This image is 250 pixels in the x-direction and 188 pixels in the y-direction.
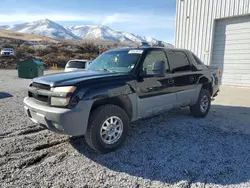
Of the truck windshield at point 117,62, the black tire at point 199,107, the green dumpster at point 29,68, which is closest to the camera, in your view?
the truck windshield at point 117,62

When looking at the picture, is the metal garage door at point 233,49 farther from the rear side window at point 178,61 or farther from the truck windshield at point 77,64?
the truck windshield at point 77,64

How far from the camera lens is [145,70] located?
415 cm

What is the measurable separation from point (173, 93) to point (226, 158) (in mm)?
1687

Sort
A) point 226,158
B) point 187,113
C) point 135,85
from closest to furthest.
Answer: point 226,158
point 135,85
point 187,113

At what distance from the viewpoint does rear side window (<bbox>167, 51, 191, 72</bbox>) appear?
4.82 meters

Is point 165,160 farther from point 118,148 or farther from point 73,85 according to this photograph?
point 73,85

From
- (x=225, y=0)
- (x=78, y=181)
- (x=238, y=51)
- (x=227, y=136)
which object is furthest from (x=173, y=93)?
(x=225, y=0)

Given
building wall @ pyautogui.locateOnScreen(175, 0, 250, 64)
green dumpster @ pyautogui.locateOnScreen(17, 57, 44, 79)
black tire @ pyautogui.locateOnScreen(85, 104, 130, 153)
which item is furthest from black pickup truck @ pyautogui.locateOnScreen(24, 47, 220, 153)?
green dumpster @ pyautogui.locateOnScreen(17, 57, 44, 79)

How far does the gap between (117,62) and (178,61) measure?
1489 mm

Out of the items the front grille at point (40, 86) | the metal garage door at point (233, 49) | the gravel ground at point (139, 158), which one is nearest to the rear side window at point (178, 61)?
the gravel ground at point (139, 158)

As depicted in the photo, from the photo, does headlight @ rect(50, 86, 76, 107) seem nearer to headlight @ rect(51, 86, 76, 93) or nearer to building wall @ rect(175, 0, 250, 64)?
headlight @ rect(51, 86, 76, 93)

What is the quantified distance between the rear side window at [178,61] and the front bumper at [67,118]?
7.55ft

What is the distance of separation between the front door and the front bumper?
3.72ft

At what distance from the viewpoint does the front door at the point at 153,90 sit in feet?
13.3
